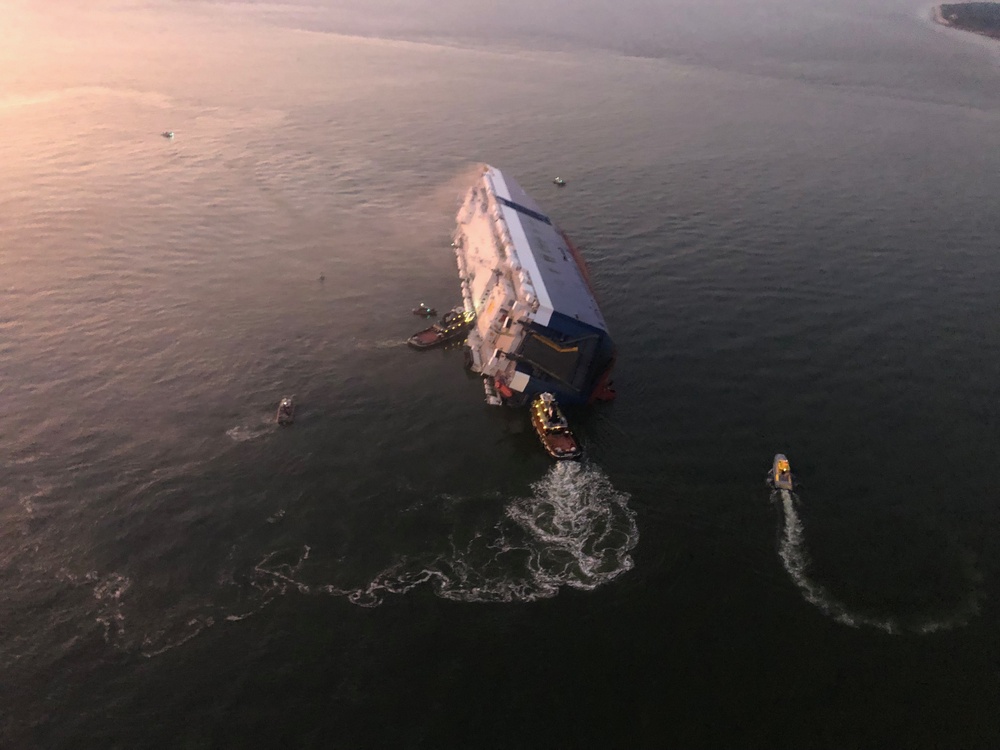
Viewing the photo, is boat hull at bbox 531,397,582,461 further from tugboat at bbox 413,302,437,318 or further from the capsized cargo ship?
tugboat at bbox 413,302,437,318

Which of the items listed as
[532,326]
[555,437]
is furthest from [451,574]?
[532,326]

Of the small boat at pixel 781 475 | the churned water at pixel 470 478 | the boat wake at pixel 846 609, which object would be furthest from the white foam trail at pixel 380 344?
the boat wake at pixel 846 609

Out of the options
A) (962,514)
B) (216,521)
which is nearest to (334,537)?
(216,521)

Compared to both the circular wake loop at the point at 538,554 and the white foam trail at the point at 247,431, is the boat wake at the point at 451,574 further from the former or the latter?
the white foam trail at the point at 247,431

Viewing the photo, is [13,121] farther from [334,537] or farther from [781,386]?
[781,386]

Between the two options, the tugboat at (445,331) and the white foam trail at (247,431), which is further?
the tugboat at (445,331)

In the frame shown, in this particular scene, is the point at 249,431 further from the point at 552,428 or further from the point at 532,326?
the point at 532,326

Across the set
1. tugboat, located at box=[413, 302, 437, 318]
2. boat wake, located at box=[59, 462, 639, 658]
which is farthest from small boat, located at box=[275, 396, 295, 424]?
tugboat, located at box=[413, 302, 437, 318]
